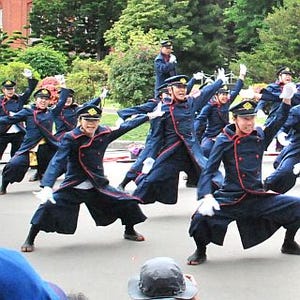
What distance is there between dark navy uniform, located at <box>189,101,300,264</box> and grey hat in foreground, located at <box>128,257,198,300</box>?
3.63 meters

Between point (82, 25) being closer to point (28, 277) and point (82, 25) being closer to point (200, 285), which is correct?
point (200, 285)

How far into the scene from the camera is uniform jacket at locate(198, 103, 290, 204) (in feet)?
20.4

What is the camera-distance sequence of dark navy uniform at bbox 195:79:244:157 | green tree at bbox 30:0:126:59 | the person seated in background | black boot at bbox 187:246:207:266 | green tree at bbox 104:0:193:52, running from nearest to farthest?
the person seated in background
black boot at bbox 187:246:207:266
dark navy uniform at bbox 195:79:244:157
green tree at bbox 104:0:193:52
green tree at bbox 30:0:126:59

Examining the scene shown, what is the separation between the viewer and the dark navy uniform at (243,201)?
615 centimetres

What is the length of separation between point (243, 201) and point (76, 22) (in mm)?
37766

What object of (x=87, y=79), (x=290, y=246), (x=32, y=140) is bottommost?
(x=87, y=79)

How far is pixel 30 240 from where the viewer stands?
688 cm

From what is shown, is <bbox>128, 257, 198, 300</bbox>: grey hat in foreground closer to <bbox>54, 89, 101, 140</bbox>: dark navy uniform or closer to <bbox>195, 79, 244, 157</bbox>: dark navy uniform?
<bbox>195, 79, 244, 157</bbox>: dark navy uniform

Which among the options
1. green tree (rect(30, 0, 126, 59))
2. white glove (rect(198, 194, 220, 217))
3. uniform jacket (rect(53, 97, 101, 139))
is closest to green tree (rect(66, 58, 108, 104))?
uniform jacket (rect(53, 97, 101, 139))

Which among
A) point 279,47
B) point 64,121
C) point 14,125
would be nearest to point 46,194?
point 64,121

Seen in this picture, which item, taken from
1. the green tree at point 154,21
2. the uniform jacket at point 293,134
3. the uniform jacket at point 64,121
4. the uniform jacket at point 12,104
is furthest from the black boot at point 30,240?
the green tree at point 154,21

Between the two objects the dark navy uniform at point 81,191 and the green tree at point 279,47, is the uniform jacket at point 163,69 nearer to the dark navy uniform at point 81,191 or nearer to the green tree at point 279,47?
the dark navy uniform at point 81,191

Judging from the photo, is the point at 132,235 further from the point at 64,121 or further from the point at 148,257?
the point at 64,121

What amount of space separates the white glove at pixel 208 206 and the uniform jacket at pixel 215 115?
4.45 m
